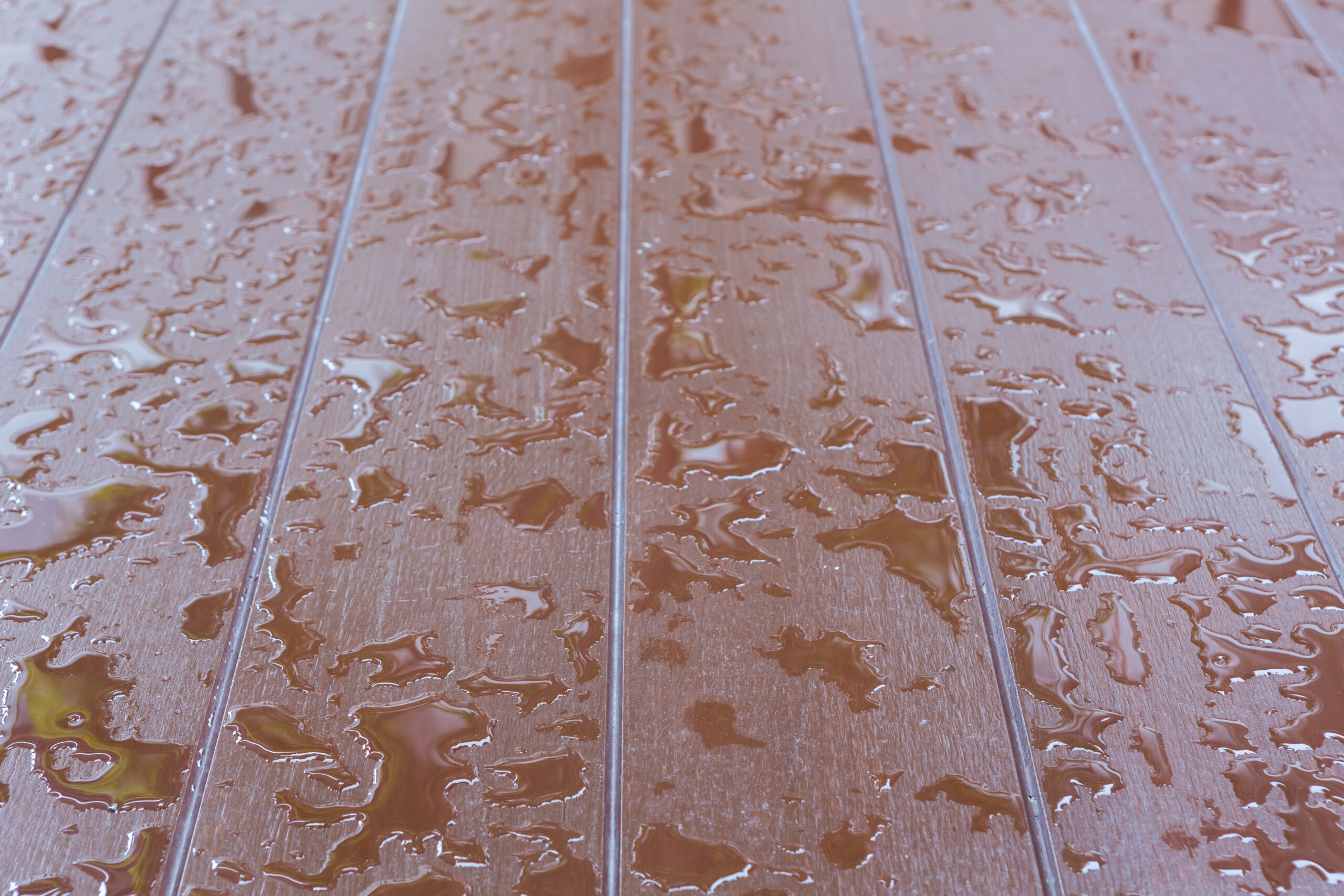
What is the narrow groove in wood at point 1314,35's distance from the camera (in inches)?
44.9

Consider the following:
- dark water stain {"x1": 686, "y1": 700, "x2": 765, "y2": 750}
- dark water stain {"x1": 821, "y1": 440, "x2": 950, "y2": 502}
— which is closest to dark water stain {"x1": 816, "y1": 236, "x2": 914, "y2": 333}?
dark water stain {"x1": 821, "y1": 440, "x2": 950, "y2": 502}

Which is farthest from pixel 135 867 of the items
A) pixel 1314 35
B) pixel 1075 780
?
pixel 1314 35

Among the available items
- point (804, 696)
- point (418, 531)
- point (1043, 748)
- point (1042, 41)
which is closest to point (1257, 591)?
point (1043, 748)

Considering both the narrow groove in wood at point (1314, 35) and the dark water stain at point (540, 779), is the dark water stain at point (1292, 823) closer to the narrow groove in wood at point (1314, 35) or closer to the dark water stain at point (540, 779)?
the dark water stain at point (540, 779)

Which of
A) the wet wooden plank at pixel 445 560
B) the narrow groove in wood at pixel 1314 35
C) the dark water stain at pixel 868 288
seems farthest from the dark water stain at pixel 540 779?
the narrow groove in wood at pixel 1314 35

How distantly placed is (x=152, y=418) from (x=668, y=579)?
409 millimetres

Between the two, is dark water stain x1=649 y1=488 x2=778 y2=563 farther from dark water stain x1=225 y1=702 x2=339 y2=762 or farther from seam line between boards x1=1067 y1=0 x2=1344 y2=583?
seam line between boards x1=1067 y1=0 x2=1344 y2=583

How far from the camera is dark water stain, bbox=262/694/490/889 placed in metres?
0.56

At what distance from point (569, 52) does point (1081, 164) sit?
556 millimetres

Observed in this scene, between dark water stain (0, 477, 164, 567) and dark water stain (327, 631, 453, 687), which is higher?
dark water stain (0, 477, 164, 567)

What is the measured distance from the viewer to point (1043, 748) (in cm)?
60

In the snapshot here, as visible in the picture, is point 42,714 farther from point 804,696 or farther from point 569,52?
point 569,52

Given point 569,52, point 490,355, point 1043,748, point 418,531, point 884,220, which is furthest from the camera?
point 569,52

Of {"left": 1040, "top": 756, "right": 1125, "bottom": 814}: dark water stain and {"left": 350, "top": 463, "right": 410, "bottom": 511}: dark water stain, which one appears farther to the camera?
{"left": 350, "top": 463, "right": 410, "bottom": 511}: dark water stain
